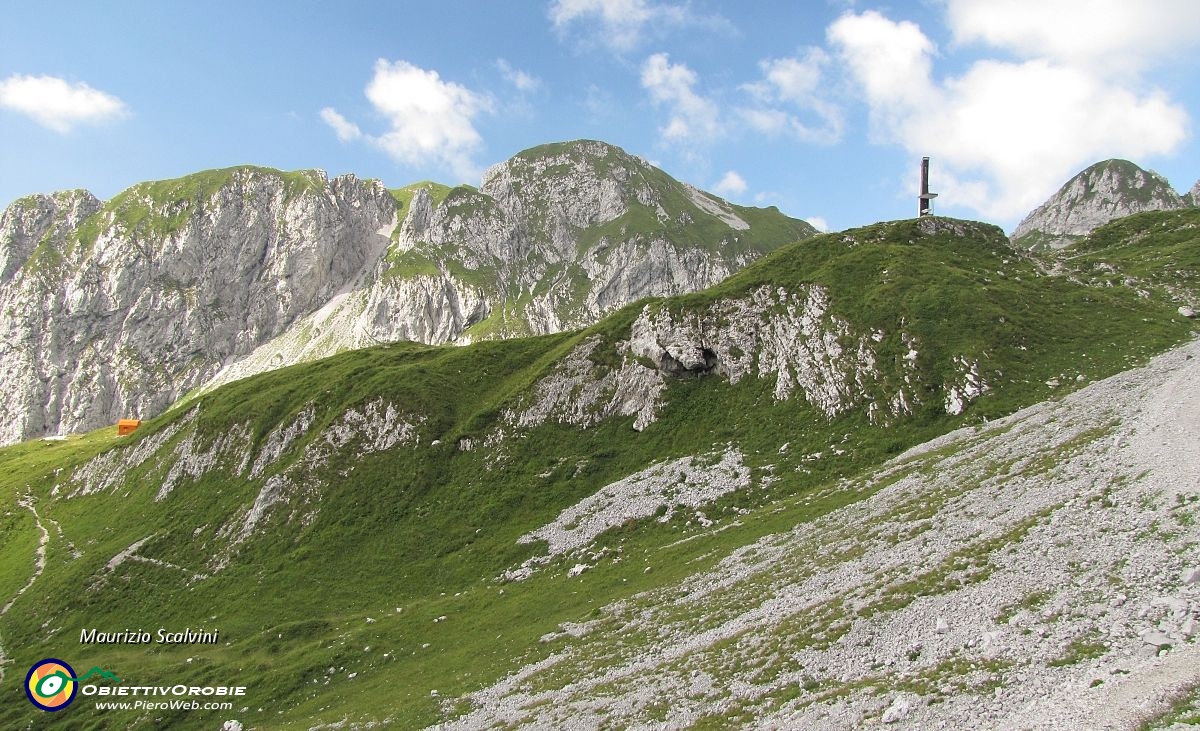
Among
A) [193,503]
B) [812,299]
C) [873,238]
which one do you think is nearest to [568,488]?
[812,299]

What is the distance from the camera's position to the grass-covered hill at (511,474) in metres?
42.4

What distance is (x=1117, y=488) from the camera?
25.8 m

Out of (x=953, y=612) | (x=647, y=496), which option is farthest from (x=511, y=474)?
(x=953, y=612)

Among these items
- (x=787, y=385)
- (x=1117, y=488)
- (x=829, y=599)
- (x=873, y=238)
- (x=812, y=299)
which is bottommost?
(x=829, y=599)

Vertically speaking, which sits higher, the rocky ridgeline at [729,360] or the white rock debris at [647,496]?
the rocky ridgeline at [729,360]

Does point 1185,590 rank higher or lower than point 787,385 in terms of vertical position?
lower

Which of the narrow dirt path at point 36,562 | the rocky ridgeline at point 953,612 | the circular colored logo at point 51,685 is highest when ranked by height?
the narrow dirt path at point 36,562

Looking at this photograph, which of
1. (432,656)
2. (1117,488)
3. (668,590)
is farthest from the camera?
(432,656)

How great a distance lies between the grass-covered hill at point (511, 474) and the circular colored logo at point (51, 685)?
114 centimetres

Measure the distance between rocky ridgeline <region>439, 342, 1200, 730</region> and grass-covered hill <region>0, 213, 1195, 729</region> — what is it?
5477 millimetres

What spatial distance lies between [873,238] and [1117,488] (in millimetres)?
62002

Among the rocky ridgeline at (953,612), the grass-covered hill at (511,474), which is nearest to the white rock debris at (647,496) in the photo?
the grass-covered hill at (511,474)

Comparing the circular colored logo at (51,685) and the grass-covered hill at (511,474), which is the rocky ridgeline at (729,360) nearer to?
the grass-covered hill at (511,474)

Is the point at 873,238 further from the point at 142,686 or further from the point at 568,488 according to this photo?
the point at 142,686
